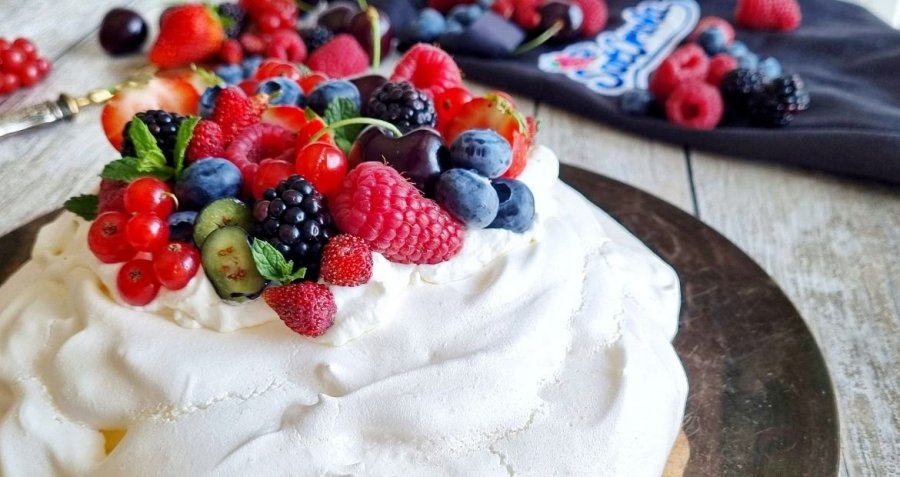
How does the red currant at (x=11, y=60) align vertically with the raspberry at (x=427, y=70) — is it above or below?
below

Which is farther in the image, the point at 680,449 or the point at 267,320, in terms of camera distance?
the point at 680,449

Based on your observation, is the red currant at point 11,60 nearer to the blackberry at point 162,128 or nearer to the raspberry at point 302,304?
the blackberry at point 162,128

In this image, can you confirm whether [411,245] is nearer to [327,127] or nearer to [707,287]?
[327,127]

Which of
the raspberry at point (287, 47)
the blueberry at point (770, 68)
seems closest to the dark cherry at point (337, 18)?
the raspberry at point (287, 47)

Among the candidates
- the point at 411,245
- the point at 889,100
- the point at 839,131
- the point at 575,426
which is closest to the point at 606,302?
the point at 575,426

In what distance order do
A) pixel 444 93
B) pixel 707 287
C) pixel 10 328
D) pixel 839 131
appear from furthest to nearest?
pixel 839 131 → pixel 707 287 → pixel 444 93 → pixel 10 328
